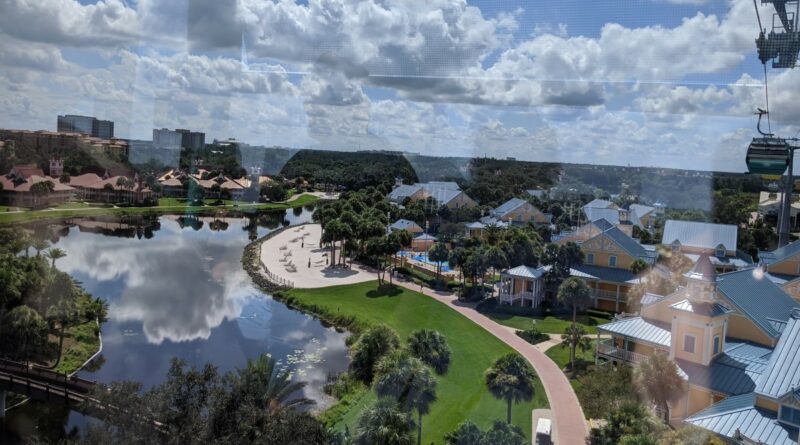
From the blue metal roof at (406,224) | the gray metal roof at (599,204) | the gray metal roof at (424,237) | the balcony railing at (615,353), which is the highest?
the gray metal roof at (599,204)

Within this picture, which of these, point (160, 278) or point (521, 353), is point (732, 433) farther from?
point (160, 278)

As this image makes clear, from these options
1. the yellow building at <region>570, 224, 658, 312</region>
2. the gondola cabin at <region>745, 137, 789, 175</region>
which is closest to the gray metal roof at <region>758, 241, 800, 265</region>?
the yellow building at <region>570, 224, 658, 312</region>

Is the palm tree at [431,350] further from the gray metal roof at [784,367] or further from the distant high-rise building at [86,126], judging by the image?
the distant high-rise building at [86,126]

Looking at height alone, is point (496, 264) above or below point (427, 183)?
below

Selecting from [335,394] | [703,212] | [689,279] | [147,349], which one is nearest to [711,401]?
[689,279]

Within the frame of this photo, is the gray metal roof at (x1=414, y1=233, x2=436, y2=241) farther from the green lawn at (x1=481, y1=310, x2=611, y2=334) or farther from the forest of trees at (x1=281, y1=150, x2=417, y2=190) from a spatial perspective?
the green lawn at (x1=481, y1=310, x2=611, y2=334)

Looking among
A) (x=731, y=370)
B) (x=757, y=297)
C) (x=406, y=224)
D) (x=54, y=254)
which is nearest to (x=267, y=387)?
(x=731, y=370)

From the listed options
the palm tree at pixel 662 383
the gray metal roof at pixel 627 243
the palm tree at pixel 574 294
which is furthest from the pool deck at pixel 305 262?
the palm tree at pixel 662 383
